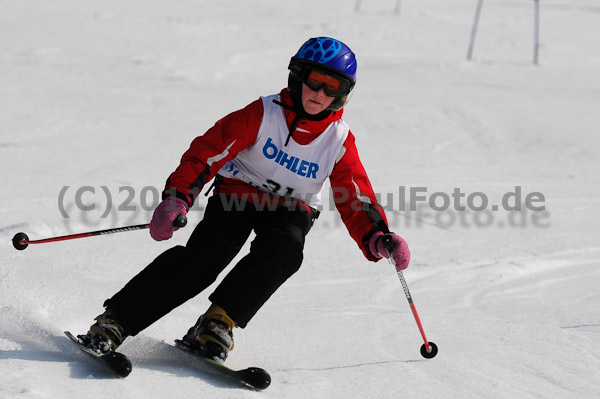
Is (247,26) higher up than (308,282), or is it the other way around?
(308,282)

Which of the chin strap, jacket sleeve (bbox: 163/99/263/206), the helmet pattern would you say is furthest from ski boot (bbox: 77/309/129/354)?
the helmet pattern

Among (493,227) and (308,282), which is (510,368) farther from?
(493,227)

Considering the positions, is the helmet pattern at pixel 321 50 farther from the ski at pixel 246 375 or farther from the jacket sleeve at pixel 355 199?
the ski at pixel 246 375

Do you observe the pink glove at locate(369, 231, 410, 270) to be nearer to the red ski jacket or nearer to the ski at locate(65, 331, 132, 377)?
the red ski jacket

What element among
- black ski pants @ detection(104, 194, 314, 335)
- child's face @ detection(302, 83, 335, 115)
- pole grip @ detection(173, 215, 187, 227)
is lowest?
black ski pants @ detection(104, 194, 314, 335)

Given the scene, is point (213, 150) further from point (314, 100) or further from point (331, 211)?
point (331, 211)

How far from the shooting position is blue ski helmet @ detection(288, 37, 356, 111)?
10.6ft

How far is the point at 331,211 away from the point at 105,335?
340 centimetres

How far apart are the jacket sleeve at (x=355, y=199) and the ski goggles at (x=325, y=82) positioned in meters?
0.25

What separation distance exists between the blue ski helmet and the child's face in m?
0.03

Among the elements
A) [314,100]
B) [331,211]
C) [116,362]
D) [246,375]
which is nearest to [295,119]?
[314,100]

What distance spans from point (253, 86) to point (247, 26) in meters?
4.27

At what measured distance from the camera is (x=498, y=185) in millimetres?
7047

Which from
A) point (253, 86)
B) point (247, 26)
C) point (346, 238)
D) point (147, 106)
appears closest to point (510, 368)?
point (346, 238)
